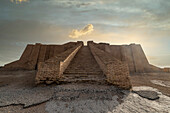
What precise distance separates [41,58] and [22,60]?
112 inches

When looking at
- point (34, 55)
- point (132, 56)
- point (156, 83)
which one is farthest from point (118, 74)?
point (34, 55)

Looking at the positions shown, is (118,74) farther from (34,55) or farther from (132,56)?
(34,55)

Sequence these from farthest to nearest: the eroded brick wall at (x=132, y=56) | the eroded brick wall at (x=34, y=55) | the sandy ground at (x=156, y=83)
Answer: the eroded brick wall at (x=132, y=56) → the eroded brick wall at (x=34, y=55) → the sandy ground at (x=156, y=83)

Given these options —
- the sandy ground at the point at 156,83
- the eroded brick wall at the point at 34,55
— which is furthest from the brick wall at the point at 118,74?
the eroded brick wall at the point at 34,55

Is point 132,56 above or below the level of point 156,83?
above

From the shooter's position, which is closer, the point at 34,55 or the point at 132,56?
the point at 34,55

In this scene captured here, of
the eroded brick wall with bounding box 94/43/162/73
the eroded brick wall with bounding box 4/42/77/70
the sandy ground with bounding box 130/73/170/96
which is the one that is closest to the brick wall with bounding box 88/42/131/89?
the sandy ground with bounding box 130/73/170/96

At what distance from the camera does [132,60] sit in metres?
13.9

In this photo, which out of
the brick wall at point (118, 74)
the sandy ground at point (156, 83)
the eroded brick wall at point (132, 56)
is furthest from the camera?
the eroded brick wall at point (132, 56)

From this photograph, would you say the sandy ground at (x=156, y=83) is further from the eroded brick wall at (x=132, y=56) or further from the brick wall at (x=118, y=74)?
the eroded brick wall at (x=132, y=56)

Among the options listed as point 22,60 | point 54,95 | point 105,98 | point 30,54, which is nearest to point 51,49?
point 30,54

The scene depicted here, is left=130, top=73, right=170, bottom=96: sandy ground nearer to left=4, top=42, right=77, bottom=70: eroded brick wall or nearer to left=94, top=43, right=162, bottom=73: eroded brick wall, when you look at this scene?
left=94, top=43, right=162, bottom=73: eroded brick wall

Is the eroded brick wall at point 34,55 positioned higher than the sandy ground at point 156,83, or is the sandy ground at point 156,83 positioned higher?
the eroded brick wall at point 34,55

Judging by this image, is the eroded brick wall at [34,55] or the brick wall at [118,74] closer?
the brick wall at [118,74]
